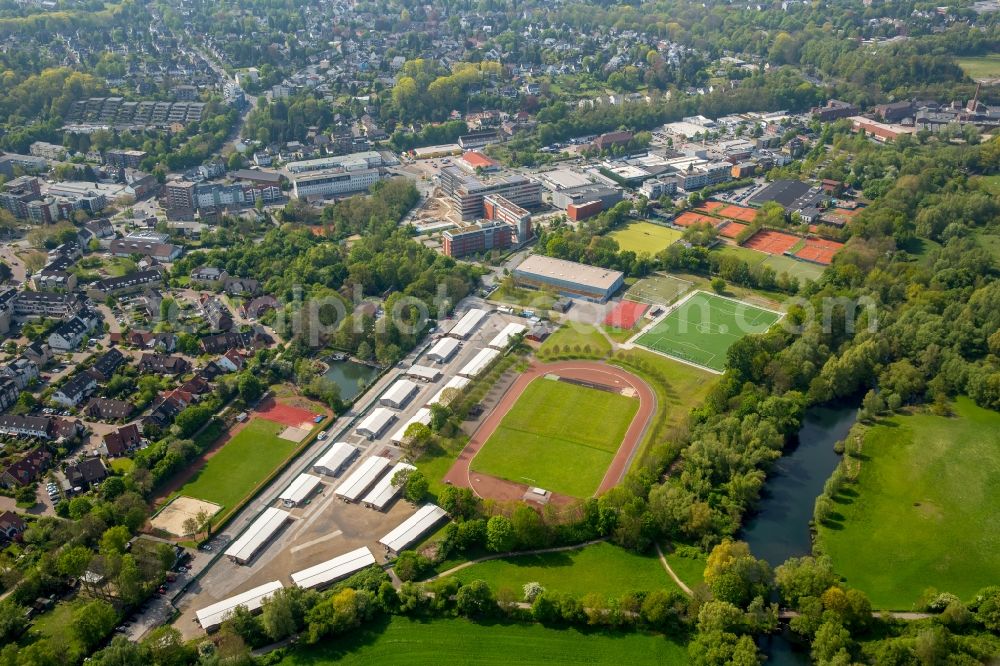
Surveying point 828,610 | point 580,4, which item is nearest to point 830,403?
point 828,610

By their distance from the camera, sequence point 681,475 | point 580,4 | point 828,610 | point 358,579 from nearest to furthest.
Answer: point 828,610 → point 358,579 → point 681,475 → point 580,4

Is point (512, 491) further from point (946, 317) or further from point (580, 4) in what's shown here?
point (580, 4)

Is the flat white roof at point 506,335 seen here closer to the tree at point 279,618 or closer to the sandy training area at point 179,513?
the sandy training area at point 179,513

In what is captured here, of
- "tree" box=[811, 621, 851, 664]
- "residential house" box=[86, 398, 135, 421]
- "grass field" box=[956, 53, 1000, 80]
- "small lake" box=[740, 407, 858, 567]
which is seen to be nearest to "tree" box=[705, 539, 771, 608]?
"tree" box=[811, 621, 851, 664]

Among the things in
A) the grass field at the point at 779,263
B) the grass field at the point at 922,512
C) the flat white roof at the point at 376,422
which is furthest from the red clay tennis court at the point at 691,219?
the flat white roof at the point at 376,422

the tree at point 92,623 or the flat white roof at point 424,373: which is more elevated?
the tree at point 92,623

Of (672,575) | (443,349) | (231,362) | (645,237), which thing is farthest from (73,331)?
(645,237)
